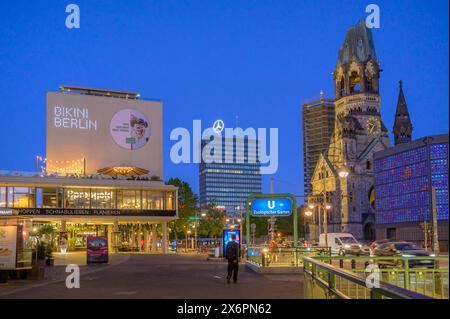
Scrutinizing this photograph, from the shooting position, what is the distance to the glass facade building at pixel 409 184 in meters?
92.7

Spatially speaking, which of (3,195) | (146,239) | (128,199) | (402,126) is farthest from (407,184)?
(3,195)

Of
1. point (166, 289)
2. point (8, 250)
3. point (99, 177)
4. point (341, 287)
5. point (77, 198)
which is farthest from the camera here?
point (99, 177)

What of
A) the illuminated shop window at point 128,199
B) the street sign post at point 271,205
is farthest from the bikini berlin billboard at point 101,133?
the street sign post at point 271,205

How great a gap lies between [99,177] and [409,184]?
51928 mm

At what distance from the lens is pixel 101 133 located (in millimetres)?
88188

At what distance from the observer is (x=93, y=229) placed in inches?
3162

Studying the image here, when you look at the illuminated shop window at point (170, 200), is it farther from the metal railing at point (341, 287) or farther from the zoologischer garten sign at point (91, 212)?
the metal railing at point (341, 287)

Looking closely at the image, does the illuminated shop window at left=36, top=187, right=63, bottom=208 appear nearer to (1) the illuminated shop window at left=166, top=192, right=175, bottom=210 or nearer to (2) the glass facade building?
(1) the illuminated shop window at left=166, top=192, right=175, bottom=210

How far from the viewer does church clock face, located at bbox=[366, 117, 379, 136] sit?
133375 mm

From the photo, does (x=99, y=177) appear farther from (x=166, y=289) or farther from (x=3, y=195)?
(x=166, y=289)

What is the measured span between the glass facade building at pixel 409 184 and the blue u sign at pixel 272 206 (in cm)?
5750
